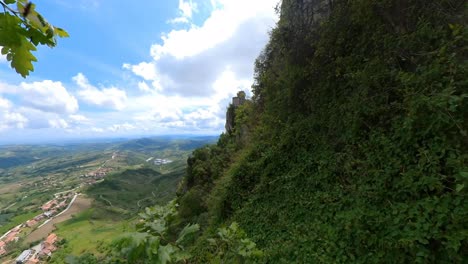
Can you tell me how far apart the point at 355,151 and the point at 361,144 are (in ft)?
0.66

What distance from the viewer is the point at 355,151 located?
5.41 metres

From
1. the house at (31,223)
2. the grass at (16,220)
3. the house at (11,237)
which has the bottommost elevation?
the grass at (16,220)

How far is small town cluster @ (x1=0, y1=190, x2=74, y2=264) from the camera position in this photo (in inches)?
2074

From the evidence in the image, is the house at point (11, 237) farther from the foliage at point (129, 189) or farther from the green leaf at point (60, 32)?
the green leaf at point (60, 32)

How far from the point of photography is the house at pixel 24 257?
5096cm

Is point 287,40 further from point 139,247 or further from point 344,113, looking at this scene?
point 139,247

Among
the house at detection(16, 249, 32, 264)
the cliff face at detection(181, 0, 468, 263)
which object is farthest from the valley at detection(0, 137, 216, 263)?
the cliff face at detection(181, 0, 468, 263)

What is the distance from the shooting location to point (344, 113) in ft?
20.0

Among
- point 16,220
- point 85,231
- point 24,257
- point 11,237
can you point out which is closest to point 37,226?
point 11,237

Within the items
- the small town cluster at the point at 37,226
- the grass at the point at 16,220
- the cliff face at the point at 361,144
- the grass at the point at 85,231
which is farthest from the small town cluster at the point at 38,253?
the cliff face at the point at 361,144

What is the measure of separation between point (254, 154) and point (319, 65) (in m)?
3.43

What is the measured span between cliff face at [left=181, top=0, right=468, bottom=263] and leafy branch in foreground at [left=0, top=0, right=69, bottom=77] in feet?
14.4

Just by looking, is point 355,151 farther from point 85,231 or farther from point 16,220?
point 16,220

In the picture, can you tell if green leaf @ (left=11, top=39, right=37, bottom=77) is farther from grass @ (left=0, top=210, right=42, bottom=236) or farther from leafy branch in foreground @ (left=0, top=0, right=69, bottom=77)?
grass @ (left=0, top=210, right=42, bottom=236)
